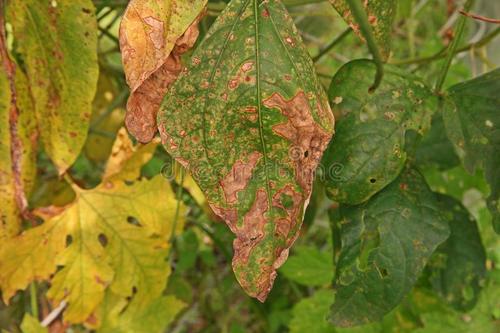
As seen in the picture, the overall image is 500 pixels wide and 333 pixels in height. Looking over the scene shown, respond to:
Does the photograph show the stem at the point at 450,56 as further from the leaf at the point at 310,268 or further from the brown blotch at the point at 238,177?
the leaf at the point at 310,268

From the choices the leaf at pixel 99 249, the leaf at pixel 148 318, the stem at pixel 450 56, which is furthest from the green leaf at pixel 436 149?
the leaf at pixel 148 318

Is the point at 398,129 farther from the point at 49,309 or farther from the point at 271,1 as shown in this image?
the point at 49,309

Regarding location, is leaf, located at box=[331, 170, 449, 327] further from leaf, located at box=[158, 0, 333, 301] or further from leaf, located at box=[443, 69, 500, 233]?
leaf, located at box=[158, 0, 333, 301]

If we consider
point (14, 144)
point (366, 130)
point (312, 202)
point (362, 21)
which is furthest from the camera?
point (312, 202)

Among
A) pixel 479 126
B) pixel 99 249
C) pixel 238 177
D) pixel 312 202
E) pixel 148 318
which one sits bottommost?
pixel 148 318

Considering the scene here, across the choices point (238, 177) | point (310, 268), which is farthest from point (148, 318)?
point (238, 177)

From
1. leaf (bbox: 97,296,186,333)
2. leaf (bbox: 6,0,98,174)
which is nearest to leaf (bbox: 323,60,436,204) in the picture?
leaf (bbox: 6,0,98,174)

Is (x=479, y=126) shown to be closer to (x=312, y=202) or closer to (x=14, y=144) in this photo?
(x=312, y=202)
